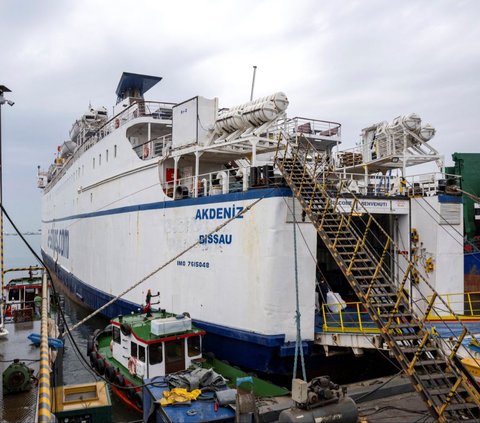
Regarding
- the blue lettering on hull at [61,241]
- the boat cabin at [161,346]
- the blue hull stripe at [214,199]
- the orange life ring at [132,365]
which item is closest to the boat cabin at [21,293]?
the blue hull stripe at [214,199]

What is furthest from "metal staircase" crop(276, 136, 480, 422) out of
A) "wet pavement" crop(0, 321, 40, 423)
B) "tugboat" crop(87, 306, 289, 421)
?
"wet pavement" crop(0, 321, 40, 423)

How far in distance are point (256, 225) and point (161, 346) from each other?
3.93 meters

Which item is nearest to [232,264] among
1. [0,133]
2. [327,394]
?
[327,394]

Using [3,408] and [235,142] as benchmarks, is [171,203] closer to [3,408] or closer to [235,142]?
[235,142]

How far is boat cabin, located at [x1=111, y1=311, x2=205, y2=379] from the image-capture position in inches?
422

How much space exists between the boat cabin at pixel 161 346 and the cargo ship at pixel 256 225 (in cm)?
141

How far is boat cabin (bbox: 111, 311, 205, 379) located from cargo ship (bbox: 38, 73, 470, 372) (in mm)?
1413

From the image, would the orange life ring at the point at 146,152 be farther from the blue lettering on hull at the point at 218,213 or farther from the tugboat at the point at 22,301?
the tugboat at the point at 22,301

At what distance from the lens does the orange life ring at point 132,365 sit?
36.9 feet

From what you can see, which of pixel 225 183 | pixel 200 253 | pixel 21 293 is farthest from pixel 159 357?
pixel 21 293

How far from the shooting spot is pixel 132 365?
451 inches

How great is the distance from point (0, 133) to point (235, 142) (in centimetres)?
772

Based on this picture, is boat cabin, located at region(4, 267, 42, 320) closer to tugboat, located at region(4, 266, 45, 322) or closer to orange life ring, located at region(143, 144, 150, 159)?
tugboat, located at region(4, 266, 45, 322)

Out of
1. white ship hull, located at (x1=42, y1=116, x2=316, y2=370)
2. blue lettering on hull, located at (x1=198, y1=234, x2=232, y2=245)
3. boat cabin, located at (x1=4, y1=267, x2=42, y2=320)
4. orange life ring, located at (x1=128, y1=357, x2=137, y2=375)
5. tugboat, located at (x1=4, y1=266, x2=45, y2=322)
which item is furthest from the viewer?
boat cabin, located at (x1=4, y1=267, x2=42, y2=320)
